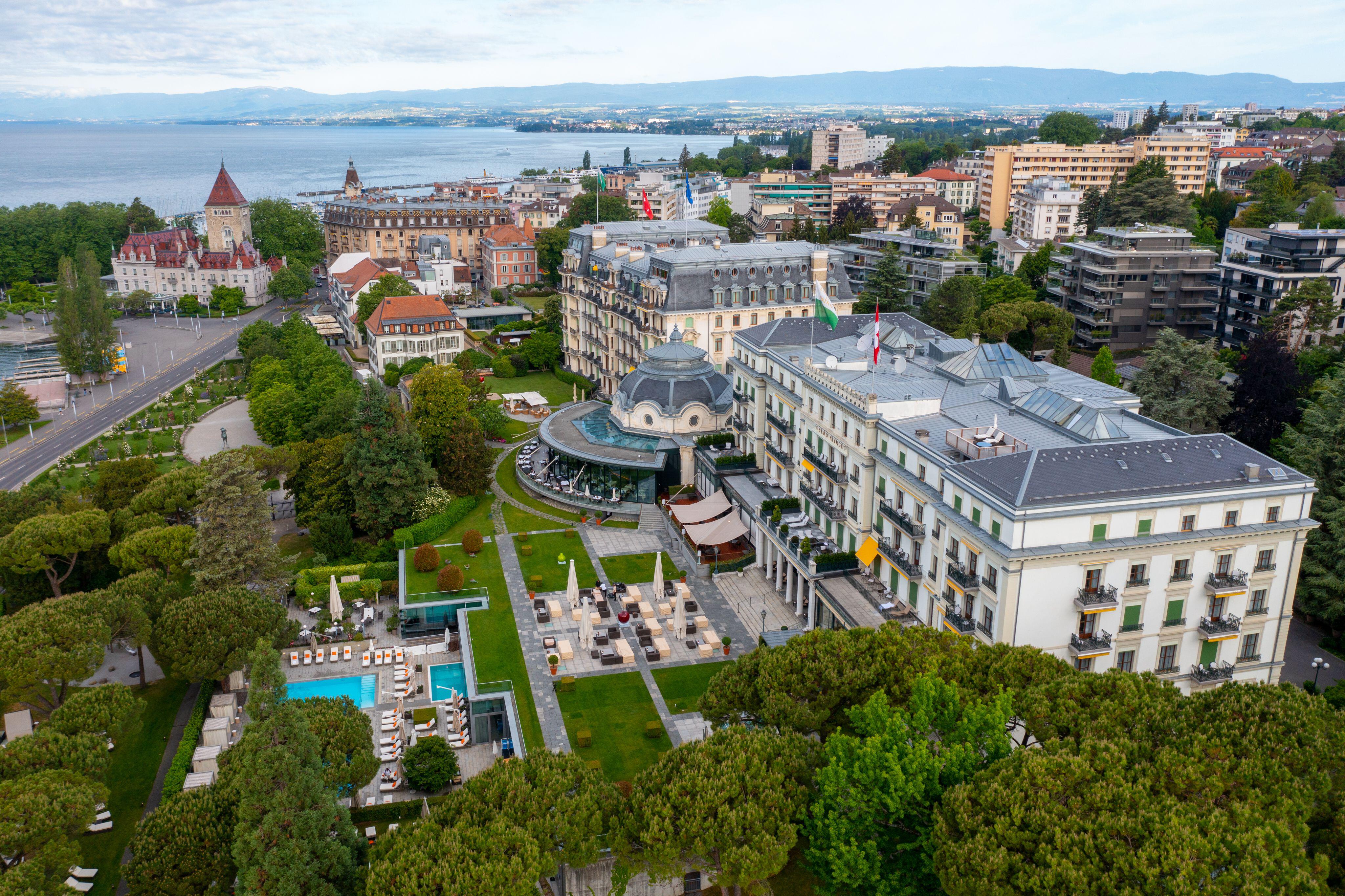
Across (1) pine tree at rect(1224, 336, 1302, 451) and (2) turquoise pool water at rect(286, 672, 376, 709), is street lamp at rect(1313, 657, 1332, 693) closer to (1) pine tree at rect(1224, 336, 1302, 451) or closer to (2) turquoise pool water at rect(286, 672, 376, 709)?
(1) pine tree at rect(1224, 336, 1302, 451)

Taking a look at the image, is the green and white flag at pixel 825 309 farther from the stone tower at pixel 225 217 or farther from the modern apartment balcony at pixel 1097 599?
the stone tower at pixel 225 217

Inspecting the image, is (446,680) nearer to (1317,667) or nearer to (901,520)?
(901,520)

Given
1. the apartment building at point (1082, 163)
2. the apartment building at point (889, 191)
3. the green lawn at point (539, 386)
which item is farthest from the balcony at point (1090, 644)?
the apartment building at point (889, 191)

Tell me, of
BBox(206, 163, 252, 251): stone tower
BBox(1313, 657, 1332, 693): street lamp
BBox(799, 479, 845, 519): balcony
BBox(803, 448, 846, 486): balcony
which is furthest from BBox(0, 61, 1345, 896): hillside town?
BBox(206, 163, 252, 251): stone tower

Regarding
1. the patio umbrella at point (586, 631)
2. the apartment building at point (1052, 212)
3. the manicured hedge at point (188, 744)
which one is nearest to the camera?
the manicured hedge at point (188, 744)

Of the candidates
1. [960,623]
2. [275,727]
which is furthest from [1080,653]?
[275,727]

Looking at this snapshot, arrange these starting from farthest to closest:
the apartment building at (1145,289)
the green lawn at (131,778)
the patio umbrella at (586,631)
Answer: the apartment building at (1145,289) → the patio umbrella at (586,631) → the green lawn at (131,778)
